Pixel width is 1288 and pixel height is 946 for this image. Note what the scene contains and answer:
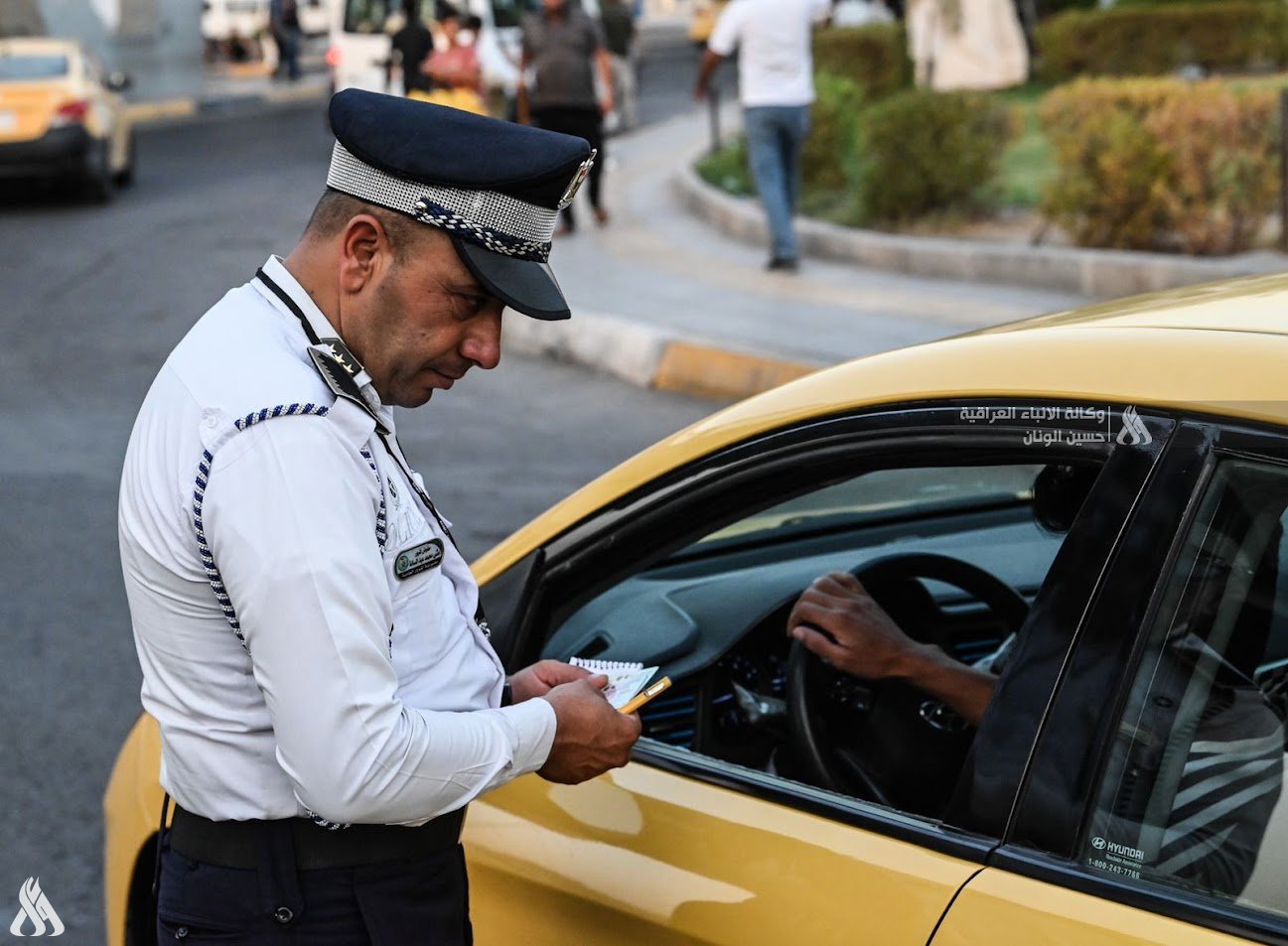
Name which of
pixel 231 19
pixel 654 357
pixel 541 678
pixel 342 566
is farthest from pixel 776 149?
pixel 231 19

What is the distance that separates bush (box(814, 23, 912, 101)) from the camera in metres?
19.3

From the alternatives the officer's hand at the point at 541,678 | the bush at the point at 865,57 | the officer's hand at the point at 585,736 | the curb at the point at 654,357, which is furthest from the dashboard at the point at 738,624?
the bush at the point at 865,57

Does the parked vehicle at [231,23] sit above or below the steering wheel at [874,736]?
below

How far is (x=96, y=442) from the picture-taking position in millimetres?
8156

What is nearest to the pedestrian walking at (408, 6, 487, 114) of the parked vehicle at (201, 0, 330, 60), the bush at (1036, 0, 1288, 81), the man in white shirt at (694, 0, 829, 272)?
the man in white shirt at (694, 0, 829, 272)

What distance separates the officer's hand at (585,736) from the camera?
2.05 metres

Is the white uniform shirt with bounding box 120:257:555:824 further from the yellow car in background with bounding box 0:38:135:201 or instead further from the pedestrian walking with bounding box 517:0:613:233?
the yellow car in background with bounding box 0:38:135:201

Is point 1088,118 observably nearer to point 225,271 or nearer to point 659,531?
point 225,271

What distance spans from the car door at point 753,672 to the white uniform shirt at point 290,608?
0.30 meters

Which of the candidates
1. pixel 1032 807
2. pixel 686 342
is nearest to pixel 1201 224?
pixel 686 342

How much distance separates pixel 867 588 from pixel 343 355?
1.18m

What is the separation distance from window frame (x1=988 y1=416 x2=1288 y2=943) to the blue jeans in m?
9.20

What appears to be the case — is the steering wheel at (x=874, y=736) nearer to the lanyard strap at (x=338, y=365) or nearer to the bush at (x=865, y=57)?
the lanyard strap at (x=338, y=365)

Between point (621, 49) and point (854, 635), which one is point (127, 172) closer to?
point (621, 49)
